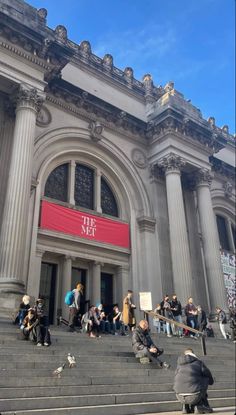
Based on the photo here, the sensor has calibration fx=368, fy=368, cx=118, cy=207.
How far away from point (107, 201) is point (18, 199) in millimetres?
7210

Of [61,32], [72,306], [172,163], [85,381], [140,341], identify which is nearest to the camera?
[85,381]

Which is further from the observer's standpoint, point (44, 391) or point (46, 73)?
point (46, 73)

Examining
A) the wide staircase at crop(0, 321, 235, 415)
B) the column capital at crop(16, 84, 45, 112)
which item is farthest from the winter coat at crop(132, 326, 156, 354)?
the column capital at crop(16, 84, 45, 112)

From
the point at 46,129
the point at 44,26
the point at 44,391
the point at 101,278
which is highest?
the point at 44,26

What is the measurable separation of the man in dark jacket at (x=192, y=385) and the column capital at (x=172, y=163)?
48.1ft

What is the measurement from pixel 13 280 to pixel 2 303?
88 cm

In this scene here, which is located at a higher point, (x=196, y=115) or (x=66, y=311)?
(x=196, y=115)

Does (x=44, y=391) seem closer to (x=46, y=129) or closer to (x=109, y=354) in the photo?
(x=109, y=354)

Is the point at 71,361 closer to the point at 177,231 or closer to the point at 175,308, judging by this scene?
the point at 175,308

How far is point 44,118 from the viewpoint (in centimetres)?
1756

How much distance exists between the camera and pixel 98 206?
60.9 ft

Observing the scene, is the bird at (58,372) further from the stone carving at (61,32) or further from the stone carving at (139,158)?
the stone carving at (61,32)

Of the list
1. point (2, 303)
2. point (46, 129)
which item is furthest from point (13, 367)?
point (46, 129)

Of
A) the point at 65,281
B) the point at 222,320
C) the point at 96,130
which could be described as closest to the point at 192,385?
the point at 65,281
